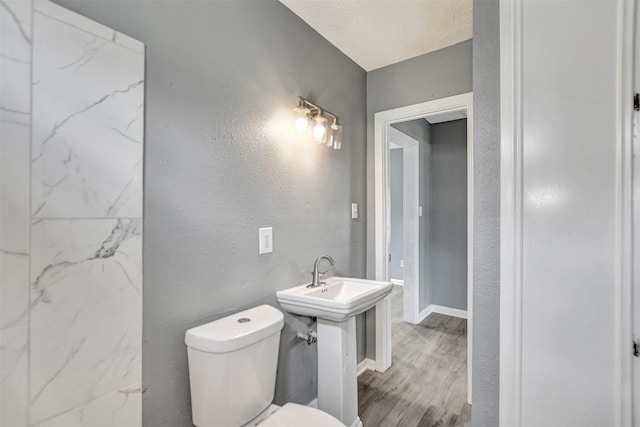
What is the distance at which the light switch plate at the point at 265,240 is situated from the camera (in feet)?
5.00

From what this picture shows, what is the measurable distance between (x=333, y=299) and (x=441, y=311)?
254 centimetres

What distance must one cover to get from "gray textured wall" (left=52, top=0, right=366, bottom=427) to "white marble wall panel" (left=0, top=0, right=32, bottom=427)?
0.20m

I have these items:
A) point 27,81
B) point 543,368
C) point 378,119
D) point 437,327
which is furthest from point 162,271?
point 437,327

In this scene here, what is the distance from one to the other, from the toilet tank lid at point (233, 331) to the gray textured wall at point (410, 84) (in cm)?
128

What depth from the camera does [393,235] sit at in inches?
199

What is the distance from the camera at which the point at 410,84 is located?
223 cm

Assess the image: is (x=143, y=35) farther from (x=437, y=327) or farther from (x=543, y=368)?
(x=437, y=327)

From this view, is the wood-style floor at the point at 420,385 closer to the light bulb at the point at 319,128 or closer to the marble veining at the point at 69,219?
the marble veining at the point at 69,219

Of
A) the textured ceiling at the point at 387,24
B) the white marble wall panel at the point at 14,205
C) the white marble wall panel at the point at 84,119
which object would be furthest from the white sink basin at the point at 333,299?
the textured ceiling at the point at 387,24

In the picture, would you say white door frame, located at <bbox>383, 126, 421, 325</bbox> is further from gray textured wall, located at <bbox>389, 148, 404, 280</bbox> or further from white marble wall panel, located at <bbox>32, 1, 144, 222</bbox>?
white marble wall panel, located at <bbox>32, 1, 144, 222</bbox>

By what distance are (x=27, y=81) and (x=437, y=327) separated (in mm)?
3579

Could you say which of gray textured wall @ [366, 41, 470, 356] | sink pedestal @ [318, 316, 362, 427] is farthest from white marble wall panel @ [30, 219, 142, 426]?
gray textured wall @ [366, 41, 470, 356]

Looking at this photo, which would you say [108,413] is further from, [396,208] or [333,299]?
[396,208]

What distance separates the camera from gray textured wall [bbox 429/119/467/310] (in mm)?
3451
